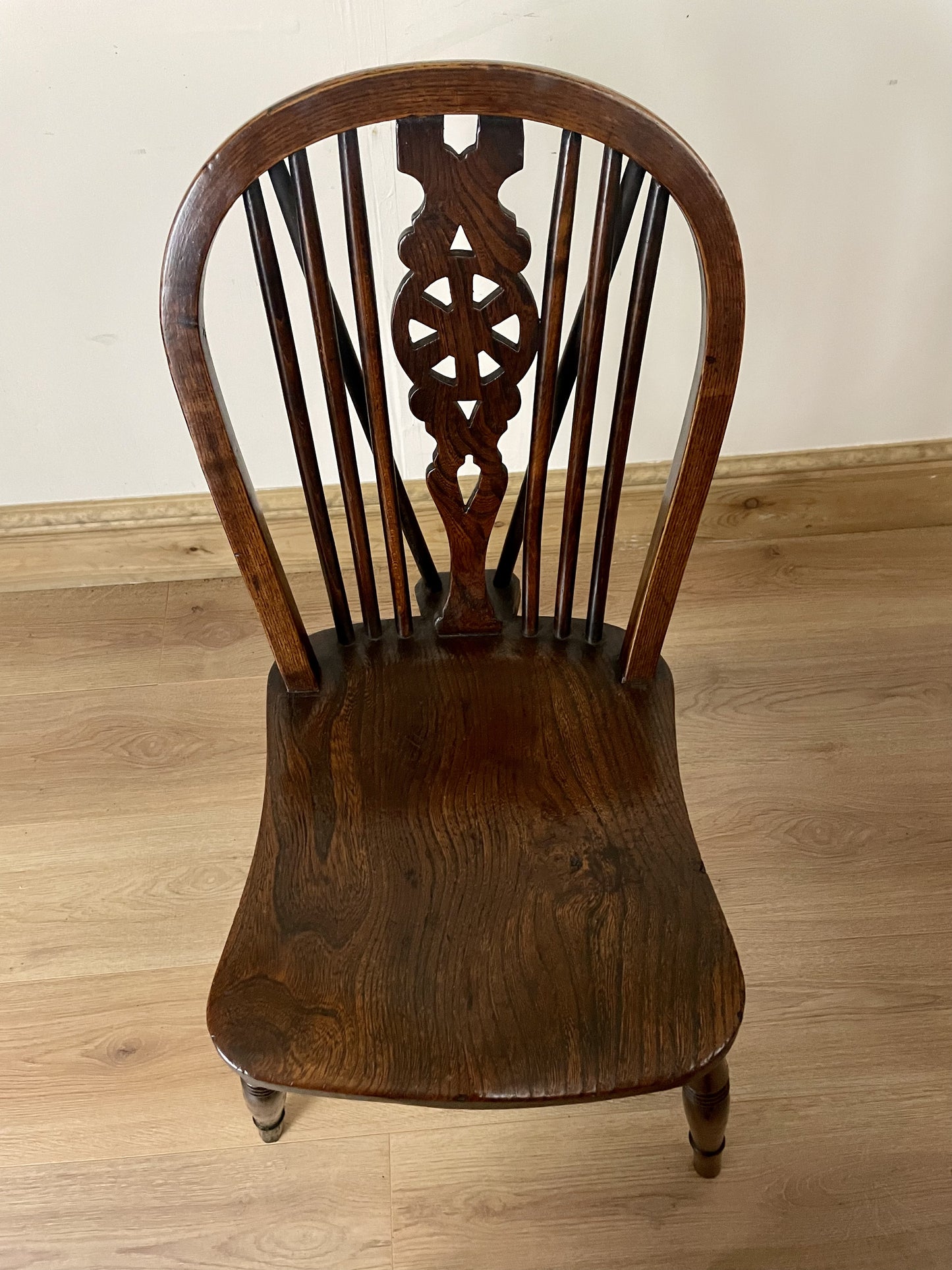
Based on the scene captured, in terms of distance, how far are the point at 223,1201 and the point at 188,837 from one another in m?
0.44

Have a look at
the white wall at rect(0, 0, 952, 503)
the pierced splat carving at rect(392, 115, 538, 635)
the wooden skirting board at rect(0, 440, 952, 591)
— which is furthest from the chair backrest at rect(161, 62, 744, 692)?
the wooden skirting board at rect(0, 440, 952, 591)

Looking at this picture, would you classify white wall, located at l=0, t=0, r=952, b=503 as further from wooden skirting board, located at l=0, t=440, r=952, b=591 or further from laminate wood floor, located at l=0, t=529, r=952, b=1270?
laminate wood floor, located at l=0, t=529, r=952, b=1270

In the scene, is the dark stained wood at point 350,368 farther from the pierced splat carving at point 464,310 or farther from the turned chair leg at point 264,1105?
the turned chair leg at point 264,1105

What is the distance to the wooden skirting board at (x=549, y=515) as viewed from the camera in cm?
158

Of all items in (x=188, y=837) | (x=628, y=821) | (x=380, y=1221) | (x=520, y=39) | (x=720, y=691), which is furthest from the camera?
(x=720, y=691)

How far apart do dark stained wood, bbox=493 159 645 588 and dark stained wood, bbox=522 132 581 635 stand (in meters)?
0.01

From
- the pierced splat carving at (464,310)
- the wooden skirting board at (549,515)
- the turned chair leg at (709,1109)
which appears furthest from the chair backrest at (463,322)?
the wooden skirting board at (549,515)

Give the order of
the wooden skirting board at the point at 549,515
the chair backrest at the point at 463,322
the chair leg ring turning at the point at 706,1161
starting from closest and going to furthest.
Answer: the chair backrest at the point at 463,322 → the chair leg ring turning at the point at 706,1161 → the wooden skirting board at the point at 549,515

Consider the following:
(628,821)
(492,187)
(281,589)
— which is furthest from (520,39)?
(628,821)

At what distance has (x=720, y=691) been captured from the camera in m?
1.50

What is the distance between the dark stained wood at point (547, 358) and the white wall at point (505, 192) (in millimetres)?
443

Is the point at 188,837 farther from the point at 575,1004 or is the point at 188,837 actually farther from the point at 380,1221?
the point at 575,1004

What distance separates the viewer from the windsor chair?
28.9 inches

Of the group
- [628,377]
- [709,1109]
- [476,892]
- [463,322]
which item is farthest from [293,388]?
[709,1109]
